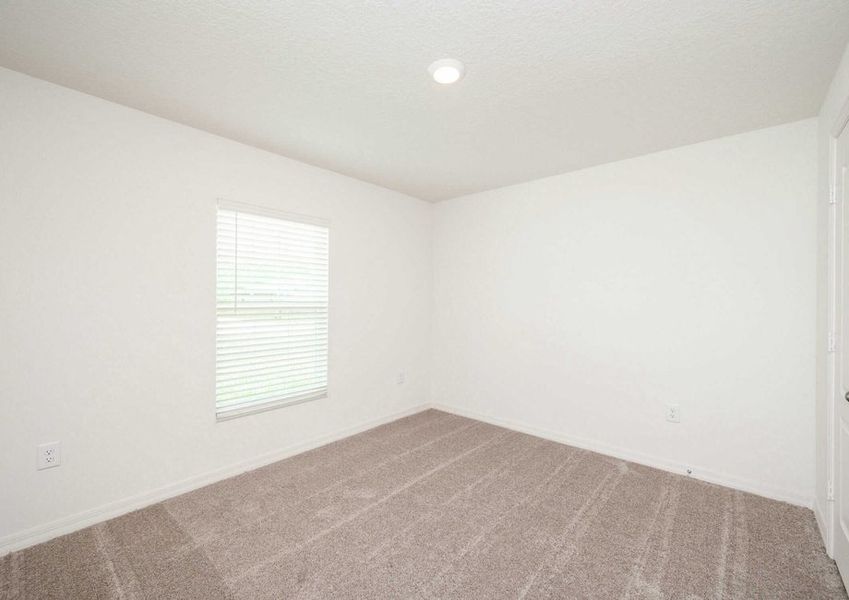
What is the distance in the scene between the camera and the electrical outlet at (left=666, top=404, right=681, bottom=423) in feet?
9.87

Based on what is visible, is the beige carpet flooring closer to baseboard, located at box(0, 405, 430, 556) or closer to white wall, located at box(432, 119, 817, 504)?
baseboard, located at box(0, 405, 430, 556)

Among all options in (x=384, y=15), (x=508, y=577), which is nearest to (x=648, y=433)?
(x=508, y=577)

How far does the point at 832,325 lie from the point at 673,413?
3.99 ft

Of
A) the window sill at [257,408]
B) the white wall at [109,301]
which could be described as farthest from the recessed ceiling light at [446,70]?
the window sill at [257,408]

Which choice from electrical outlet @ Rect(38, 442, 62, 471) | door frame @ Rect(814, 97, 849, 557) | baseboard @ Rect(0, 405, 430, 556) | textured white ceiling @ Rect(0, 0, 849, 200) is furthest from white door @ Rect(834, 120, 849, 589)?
electrical outlet @ Rect(38, 442, 62, 471)

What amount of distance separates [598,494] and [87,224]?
3.65 meters

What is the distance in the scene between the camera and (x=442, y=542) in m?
2.13

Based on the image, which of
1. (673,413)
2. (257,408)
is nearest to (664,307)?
(673,413)

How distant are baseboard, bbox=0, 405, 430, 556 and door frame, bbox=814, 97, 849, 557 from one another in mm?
3385

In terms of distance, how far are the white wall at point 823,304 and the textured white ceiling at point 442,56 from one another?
164 mm

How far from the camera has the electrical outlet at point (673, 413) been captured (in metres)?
3.01

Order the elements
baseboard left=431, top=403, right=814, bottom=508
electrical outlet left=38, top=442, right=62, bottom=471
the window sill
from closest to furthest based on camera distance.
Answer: electrical outlet left=38, top=442, right=62, bottom=471 → baseboard left=431, top=403, right=814, bottom=508 → the window sill

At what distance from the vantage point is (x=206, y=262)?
2789 mm

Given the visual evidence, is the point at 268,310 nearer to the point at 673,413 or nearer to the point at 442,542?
the point at 442,542
